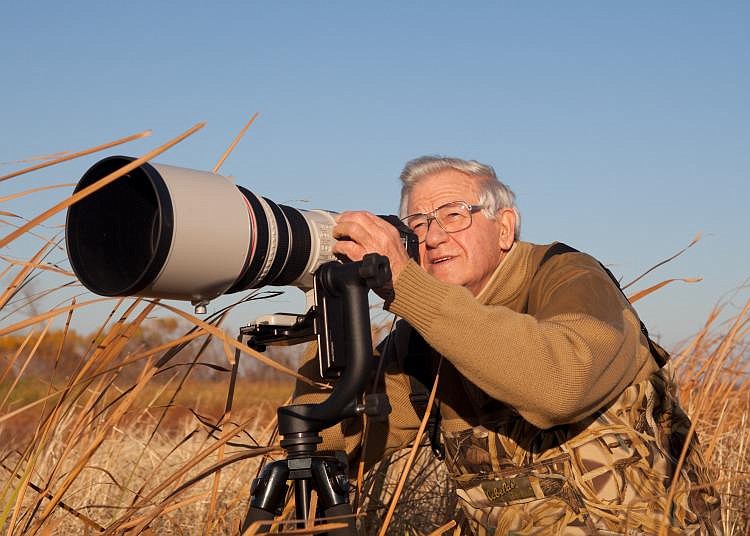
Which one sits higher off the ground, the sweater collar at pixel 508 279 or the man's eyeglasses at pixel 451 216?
the man's eyeglasses at pixel 451 216

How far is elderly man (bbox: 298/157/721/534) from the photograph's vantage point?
1752mm

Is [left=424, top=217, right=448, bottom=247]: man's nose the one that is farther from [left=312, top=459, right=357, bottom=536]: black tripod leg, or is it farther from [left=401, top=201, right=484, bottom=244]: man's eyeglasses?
[left=312, top=459, right=357, bottom=536]: black tripod leg

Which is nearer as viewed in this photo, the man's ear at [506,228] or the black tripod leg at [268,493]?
the black tripod leg at [268,493]

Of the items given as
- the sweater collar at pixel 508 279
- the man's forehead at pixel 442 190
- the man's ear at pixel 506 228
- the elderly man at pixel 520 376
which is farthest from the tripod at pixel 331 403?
the man's ear at pixel 506 228

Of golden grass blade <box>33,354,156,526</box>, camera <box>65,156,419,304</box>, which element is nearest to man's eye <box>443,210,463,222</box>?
camera <box>65,156,419,304</box>

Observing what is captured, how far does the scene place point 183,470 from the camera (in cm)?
159

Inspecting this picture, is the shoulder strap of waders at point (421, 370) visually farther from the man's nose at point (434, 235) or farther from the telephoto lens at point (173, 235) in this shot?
the telephoto lens at point (173, 235)

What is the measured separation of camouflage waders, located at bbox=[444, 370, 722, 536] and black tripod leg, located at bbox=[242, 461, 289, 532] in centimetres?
68

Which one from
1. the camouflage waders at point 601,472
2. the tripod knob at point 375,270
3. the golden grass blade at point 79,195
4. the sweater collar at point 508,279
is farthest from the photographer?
the sweater collar at point 508,279

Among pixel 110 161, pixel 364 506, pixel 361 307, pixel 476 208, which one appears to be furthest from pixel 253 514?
pixel 476 208

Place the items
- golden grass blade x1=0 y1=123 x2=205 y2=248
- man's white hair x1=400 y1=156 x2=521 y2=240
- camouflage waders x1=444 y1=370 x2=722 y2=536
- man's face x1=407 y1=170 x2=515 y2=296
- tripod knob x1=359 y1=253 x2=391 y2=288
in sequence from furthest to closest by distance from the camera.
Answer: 1. man's white hair x1=400 y1=156 x2=521 y2=240
2. man's face x1=407 y1=170 x2=515 y2=296
3. camouflage waders x1=444 y1=370 x2=722 y2=536
4. tripod knob x1=359 y1=253 x2=391 y2=288
5. golden grass blade x1=0 y1=123 x2=205 y2=248

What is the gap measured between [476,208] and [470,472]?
2.48ft

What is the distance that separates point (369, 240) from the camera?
1895 millimetres

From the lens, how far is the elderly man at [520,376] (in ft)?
5.75
